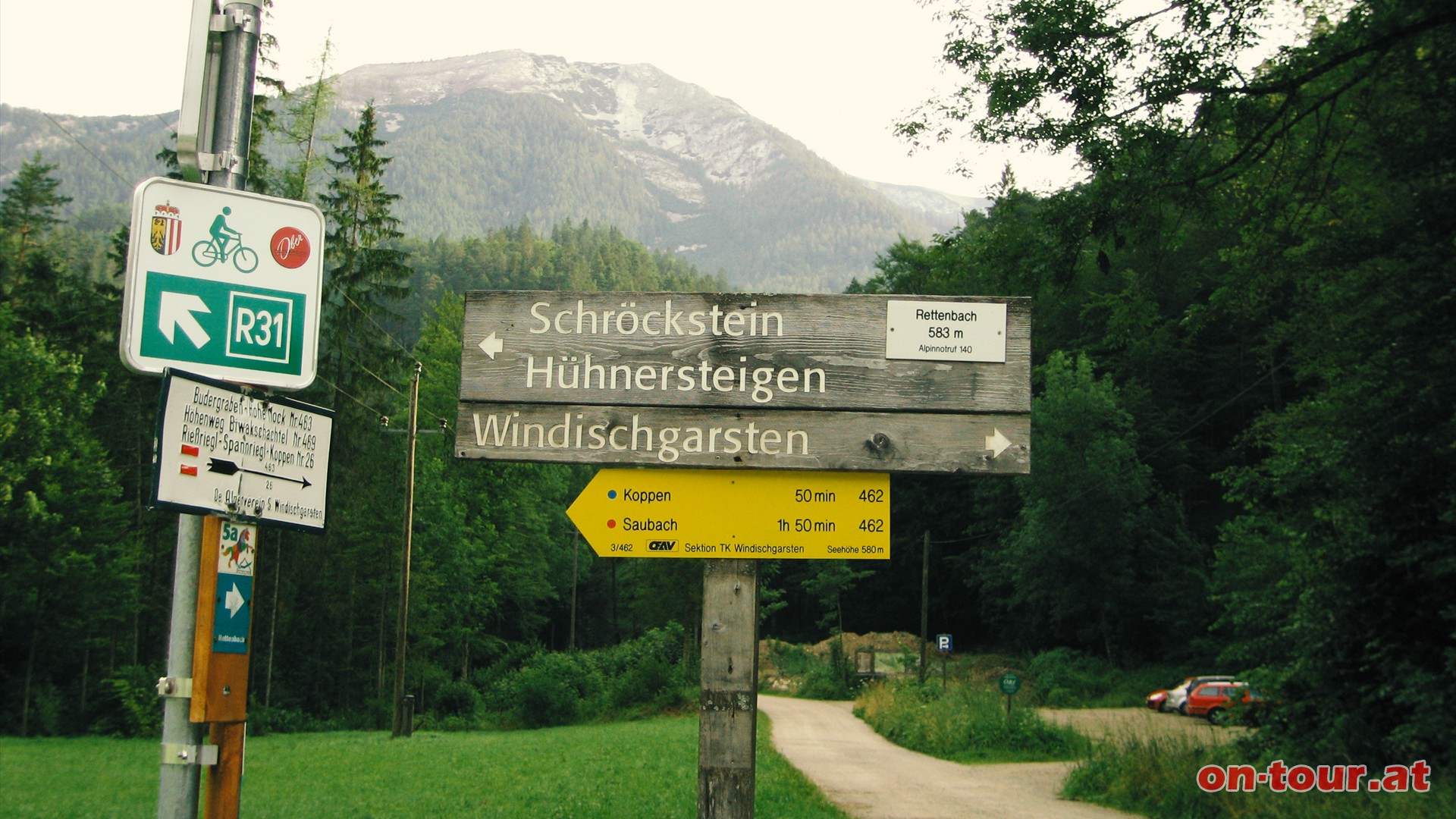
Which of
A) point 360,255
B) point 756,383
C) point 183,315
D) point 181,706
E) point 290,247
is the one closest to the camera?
point 181,706

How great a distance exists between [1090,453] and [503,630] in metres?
40.7

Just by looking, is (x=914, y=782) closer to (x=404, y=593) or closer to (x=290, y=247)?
(x=404, y=593)

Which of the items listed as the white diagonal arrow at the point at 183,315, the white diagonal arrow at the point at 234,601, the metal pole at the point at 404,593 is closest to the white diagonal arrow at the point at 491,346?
the white diagonal arrow at the point at 183,315

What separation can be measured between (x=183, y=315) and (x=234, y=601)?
3.06ft

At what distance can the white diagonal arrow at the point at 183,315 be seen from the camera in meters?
3.51

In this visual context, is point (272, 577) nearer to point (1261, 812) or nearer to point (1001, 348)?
point (1261, 812)

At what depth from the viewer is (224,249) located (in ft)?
11.9

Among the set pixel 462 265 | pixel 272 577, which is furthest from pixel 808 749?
pixel 462 265

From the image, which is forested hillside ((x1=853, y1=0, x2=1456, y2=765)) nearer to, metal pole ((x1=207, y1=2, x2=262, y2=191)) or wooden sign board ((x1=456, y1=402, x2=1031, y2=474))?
wooden sign board ((x1=456, y1=402, x2=1031, y2=474))

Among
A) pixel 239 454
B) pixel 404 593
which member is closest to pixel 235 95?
pixel 239 454

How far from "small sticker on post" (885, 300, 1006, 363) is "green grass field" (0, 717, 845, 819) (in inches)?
338

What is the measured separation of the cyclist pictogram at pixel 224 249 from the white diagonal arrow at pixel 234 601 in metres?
1.06

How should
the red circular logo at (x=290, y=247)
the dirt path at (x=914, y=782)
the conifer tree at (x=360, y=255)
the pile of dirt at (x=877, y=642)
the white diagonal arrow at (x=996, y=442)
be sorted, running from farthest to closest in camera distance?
the pile of dirt at (x=877, y=642)
the conifer tree at (x=360, y=255)
the dirt path at (x=914, y=782)
the white diagonal arrow at (x=996, y=442)
the red circular logo at (x=290, y=247)

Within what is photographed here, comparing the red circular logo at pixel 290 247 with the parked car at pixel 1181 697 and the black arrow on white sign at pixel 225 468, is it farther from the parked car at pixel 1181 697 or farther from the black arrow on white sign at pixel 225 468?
the parked car at pixel 1181 697
